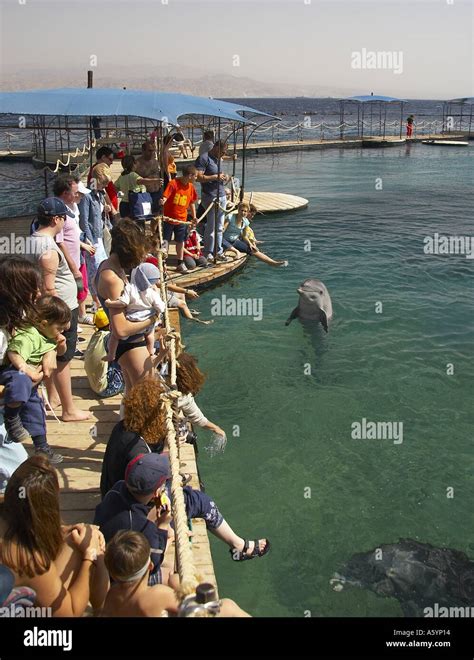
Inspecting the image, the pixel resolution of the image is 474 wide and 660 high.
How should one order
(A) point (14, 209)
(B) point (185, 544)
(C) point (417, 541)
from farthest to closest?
(A) point (14, 209) < (C) point (417, 541) < (B) point (185, 544)

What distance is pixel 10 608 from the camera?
9.78 feet

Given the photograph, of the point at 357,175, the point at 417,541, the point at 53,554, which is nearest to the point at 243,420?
the point at 417,541

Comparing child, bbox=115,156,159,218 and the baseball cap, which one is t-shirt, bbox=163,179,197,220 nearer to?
child, bbox=115,156,159,218

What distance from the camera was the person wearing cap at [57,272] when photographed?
5.55 m

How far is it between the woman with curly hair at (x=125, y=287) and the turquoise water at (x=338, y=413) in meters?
2.15

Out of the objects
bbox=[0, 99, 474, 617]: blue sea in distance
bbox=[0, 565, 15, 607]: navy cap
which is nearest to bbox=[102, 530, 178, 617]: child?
bbox=[0, 565, 15, 607]: navy cap

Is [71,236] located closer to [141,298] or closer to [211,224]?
[141,298]

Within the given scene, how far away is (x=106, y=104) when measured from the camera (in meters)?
11.0

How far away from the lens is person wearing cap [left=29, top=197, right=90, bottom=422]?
5.55 meters

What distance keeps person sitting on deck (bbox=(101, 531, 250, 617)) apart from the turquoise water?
106 inches

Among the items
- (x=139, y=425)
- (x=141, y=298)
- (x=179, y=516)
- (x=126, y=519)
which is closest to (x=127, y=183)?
(x=141, y=298)

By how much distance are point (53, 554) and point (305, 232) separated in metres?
17.1
